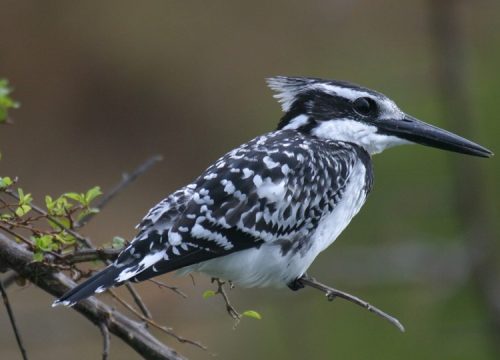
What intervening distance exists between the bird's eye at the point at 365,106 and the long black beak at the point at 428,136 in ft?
0.13

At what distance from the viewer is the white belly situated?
274cm

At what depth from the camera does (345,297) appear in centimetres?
250

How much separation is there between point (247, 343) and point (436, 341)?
1428 mm

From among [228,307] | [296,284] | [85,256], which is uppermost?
[85,256]

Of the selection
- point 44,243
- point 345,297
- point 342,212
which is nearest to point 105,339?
point 44,243

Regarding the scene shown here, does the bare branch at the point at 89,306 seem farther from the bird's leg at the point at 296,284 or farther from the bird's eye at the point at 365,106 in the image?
the bird's eye at the point at 365,106

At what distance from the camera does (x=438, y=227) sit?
676 cm

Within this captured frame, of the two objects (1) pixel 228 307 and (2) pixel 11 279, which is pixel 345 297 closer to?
(1) pixel 228 307

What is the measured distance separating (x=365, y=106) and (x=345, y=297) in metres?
0.77

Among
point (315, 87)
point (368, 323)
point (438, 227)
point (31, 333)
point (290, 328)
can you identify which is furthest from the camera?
point (438, 227)

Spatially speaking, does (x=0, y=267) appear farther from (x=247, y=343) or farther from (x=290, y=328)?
(x=247, y=343)

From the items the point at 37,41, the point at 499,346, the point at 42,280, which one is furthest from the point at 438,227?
the point at 42,280

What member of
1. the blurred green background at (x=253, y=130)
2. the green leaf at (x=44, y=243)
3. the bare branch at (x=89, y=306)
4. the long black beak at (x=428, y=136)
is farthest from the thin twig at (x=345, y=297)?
the blurred green background at (x=253, y=130)

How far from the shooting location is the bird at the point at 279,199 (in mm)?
2654
